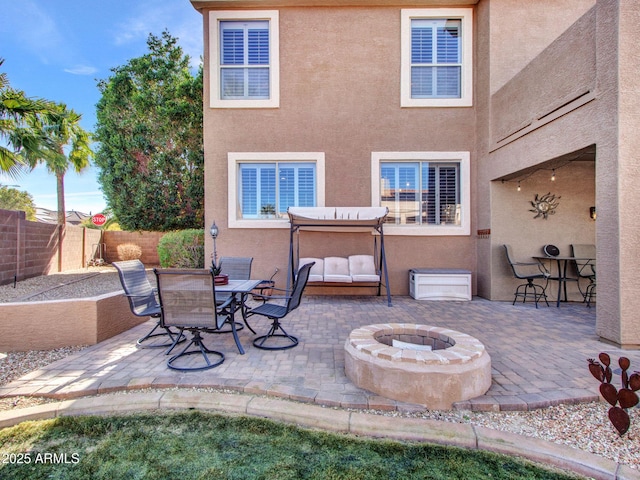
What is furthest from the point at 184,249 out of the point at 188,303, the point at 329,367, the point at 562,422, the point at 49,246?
the point at 562,422

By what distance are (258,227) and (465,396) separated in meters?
6.79

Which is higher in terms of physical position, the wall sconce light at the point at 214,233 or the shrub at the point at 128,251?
the wall sconce light at the point at 214,233

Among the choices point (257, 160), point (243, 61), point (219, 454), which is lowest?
point (219, 454)

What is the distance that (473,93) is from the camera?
8.96m

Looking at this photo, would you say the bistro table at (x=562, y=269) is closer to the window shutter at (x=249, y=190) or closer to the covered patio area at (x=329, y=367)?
the covered patio area at (x=329, y=367)

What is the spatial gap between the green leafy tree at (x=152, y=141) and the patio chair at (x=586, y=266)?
40.4 ft

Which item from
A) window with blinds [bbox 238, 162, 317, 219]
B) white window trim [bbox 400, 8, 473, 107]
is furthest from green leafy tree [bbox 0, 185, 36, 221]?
white window trim [bbox 400, 8, 473, 107]

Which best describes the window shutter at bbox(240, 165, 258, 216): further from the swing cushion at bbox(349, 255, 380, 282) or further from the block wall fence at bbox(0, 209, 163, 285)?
the block wall fence at bbox(0, 209, 163, 285)

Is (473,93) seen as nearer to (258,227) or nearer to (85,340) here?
(258,227)

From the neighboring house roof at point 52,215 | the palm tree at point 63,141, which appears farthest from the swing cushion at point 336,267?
the neighboring house roof at point 52,215

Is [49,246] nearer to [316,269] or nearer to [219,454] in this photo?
[316,269]

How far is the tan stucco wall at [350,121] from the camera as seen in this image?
354 inches

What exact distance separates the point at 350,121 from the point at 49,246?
11.5 m

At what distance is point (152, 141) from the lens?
519 inches
